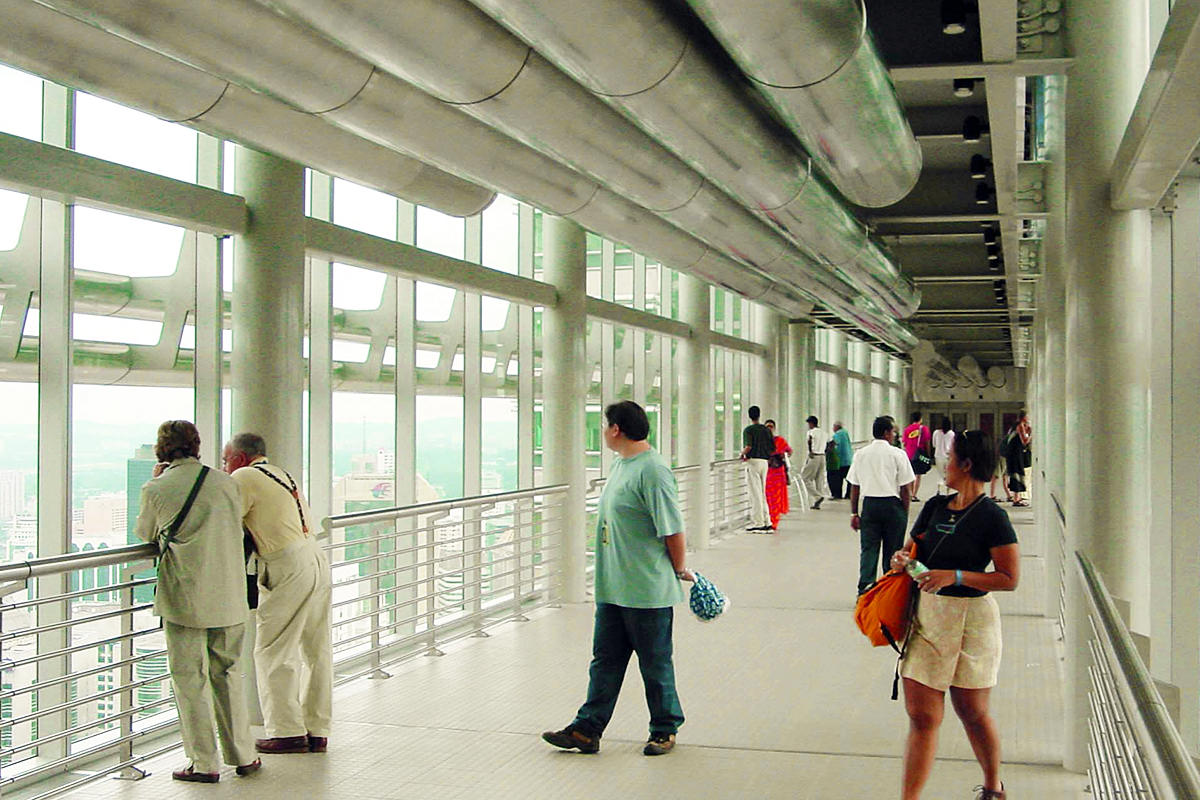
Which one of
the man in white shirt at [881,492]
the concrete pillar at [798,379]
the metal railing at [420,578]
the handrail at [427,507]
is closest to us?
the handrail at [427,507]

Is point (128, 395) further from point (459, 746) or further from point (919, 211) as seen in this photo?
point (919, 211)

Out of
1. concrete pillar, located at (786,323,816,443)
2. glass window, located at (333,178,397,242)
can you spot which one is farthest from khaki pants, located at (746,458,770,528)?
glass window, located at (333,178,397,242)

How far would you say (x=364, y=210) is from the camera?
8742mm

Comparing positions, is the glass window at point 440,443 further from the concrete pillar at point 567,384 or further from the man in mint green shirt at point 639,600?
the man in mint green shirt at point 639,600

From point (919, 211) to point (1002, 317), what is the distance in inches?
498

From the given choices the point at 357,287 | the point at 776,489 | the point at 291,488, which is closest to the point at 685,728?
the point at 291,488

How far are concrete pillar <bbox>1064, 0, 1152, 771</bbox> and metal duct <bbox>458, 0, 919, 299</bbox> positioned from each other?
3.03ft

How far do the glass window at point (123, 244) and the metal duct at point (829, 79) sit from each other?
10.7 ft

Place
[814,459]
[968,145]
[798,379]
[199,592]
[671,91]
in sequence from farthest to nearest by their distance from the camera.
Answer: [798,379] → [814,459] → [968,145] → [199,592] → [671,91]

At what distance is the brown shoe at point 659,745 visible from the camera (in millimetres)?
5641

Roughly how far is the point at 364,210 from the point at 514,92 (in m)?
4.39

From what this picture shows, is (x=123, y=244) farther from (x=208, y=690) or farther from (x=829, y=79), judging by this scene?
(x=829, y=79)

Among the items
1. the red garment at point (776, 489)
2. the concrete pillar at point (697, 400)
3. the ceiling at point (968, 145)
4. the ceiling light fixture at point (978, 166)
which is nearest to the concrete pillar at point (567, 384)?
Result: the ceiling at point (968, 145)

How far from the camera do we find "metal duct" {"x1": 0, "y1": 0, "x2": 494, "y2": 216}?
3988 mm
